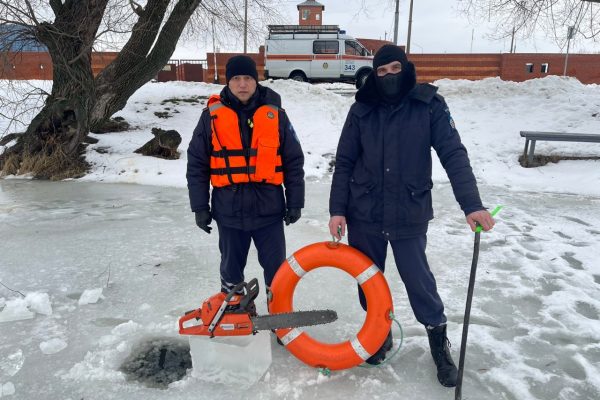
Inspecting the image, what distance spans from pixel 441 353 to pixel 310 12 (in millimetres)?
40999

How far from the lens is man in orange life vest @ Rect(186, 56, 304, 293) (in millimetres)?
2668

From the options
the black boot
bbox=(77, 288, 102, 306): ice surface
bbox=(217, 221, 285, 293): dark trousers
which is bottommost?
bbox=(77, 288, 102, 306): ice surface

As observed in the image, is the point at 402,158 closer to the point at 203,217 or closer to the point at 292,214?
the point at 292,214

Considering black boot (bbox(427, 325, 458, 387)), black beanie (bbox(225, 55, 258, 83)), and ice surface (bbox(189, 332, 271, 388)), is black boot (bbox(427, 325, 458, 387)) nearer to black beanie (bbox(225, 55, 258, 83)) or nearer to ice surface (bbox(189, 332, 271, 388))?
ice surface (bbox(189, 332, 271, 388))

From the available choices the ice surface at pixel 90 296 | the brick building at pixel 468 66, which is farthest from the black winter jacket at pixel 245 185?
the brick building at pixel 468 66

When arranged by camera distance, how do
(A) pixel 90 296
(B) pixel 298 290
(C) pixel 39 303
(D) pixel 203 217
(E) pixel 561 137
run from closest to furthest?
(D) pixel 203 217 < (C) pixel 39 303 < (A) pixel 90 296 < (B) pixel 298 290 < (E) pixel 561 137

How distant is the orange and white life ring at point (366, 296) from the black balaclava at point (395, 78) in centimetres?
90

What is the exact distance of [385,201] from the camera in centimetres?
252

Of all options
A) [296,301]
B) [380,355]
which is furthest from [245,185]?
[380,355]

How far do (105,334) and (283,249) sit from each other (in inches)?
53.5

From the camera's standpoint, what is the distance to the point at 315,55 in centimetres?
1795

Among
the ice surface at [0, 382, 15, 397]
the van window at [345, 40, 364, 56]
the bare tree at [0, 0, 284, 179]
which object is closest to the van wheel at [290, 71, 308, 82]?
the van window at [345, 40, 364, 56]

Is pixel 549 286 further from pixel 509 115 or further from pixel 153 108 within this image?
pixel 153 108

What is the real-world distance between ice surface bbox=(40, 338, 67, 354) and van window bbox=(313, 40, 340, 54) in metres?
16.7
